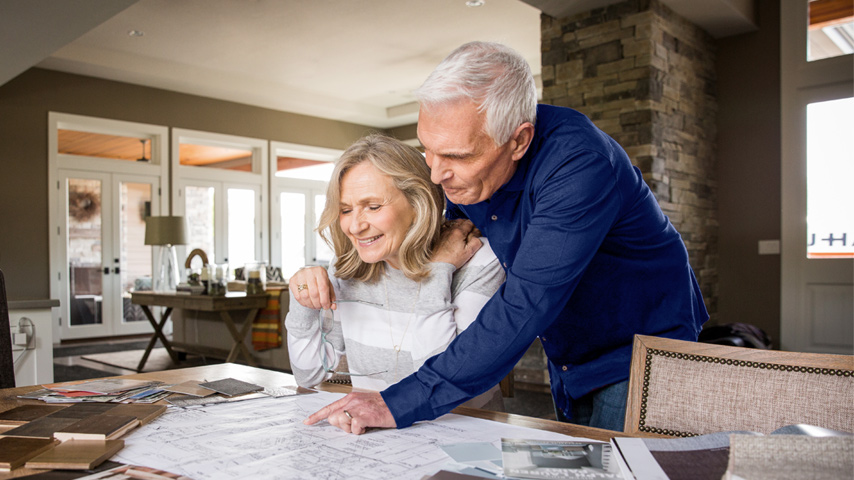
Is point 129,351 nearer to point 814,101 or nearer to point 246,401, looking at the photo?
point 246,401

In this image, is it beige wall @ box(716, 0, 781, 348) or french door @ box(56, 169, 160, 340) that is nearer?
beige wall @ box(716, 0, 781, 348)

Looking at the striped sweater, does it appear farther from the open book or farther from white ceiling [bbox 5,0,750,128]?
white ceiling [bbox 5,0,750,128]

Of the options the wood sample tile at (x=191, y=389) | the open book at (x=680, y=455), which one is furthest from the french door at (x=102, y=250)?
the open book at (x=680, y=455)

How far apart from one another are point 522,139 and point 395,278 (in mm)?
572

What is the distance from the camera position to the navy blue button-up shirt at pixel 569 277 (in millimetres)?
Answer: 1013

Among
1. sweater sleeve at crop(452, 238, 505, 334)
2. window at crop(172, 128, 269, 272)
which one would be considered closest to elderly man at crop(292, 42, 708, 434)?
sweater sleeve at crop(452, 238, 505, 334)

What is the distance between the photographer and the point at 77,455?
85 cm

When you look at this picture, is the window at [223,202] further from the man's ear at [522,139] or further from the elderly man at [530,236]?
the man's ear at [522,139]

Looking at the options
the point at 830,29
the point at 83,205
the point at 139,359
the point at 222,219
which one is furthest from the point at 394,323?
the point at 222,219

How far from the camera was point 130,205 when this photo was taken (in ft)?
27.5

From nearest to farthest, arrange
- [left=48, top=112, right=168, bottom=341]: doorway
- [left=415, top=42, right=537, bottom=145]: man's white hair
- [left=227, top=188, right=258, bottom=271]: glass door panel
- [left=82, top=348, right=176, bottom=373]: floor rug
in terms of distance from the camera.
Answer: [left=415, top=42, right=537, bottom=145]: man's white hair
[left=82, top=348, right=176, bottom=373]: floor rug
[left=48, top=112, right=168, bottom=341]: doorway
[left=227, top=188, right=258, bottom=271]: glass door panel

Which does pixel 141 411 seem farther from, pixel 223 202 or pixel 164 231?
pixel 223 202

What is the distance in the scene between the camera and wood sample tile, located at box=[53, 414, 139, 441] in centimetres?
94

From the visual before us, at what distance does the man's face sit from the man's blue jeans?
1.82ft
